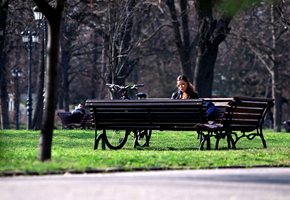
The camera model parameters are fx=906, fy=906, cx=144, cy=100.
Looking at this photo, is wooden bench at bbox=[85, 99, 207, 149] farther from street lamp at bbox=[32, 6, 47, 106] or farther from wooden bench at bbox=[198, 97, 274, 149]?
street lamp at bbox=[32, 6, 47, 106]

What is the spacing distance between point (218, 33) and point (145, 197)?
85.9ft

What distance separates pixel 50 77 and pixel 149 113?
4.19 m

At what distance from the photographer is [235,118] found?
666 inches

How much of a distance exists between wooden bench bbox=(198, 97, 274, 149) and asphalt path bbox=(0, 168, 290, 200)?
4.57 metres

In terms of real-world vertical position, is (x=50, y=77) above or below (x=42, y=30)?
below

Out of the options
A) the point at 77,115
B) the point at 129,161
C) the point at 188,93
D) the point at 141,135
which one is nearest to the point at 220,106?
the point at 188,93

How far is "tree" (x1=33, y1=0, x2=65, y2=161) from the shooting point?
1227cm

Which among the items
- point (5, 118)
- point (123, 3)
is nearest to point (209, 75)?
point (123, 3)

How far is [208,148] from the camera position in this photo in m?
16.4

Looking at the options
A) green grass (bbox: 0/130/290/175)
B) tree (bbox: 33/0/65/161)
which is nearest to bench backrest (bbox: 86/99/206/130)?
green grass (bbox: 0/130/290/175)

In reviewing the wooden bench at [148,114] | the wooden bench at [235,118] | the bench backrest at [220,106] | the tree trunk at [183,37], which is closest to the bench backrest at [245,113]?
the wooden bench at [235,118]

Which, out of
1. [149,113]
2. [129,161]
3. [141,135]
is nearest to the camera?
[129,161]

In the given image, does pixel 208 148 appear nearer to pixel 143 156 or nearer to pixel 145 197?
pixel 143 156

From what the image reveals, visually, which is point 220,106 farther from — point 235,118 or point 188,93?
point 235,118
